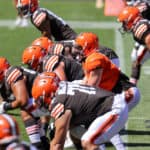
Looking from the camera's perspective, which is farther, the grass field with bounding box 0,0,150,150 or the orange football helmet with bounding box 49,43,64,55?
the grass field with bounding box 0,0,150,150

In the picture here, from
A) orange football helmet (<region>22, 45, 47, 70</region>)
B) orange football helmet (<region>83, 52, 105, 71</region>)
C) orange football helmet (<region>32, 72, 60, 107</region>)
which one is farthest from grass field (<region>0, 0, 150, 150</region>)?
orange football helmet (<region>32, 72, 60, 107</region>)

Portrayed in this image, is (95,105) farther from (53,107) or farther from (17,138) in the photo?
(17,138)

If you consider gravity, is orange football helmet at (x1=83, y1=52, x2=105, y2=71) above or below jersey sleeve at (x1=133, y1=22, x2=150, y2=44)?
above

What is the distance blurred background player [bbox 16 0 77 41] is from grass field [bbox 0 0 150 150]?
1.37 meters

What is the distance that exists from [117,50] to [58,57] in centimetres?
811

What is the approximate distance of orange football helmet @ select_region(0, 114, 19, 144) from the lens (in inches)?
224

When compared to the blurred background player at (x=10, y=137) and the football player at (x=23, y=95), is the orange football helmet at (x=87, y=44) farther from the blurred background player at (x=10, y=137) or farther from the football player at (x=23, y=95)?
the blurred background player at (x=10, y=137)

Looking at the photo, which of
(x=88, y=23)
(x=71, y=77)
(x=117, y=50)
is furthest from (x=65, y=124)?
(x=88, y=23)

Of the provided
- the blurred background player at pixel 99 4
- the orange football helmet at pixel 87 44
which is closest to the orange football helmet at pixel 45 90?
the orange football helmet at pixel 87 44

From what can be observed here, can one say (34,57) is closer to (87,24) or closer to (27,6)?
(27,6)

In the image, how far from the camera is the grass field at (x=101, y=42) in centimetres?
1028

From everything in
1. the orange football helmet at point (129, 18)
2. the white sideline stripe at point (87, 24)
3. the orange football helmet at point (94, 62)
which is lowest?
the white sideline stripe at point (87, 24)

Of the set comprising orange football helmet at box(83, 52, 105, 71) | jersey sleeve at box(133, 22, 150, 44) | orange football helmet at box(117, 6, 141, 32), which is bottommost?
jersey sleeve at box(133, 22, 150, 44)

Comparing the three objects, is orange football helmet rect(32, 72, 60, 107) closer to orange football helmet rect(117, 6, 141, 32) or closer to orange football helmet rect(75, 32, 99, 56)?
orange football helmet rect(75, 32, 99, 56)
